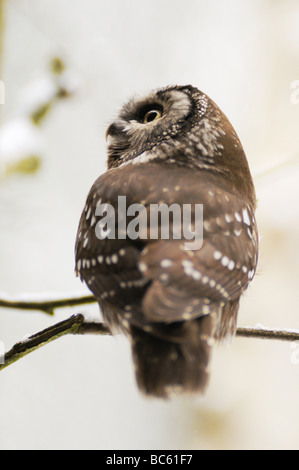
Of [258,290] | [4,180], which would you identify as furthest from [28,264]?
[4,180]

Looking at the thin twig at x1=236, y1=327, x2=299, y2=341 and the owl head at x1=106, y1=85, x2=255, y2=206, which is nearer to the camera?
the thin twig at x1=236, y1=327, x2=299, y2=341

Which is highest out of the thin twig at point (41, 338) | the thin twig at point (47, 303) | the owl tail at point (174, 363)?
the thin twig at point (47, 303)

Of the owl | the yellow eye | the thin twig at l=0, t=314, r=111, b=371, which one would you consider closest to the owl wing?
the owl

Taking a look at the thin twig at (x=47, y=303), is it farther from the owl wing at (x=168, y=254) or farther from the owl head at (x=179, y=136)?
the owl head at (x=179, y=136)

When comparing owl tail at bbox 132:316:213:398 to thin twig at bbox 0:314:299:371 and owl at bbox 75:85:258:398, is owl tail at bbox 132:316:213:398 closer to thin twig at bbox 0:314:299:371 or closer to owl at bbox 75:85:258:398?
owl at bbox 75:85:258:398

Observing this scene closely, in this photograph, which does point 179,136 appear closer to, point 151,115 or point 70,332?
point 151,115

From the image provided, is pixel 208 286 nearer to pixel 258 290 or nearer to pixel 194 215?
pixel 194 215

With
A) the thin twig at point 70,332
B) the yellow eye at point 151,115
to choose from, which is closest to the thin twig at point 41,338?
the thin twig at point 70,332

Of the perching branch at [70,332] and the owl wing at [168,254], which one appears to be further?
the perching branch at [70,332]

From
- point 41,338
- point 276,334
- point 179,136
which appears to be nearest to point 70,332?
point 41,338
